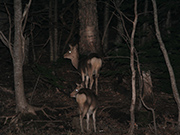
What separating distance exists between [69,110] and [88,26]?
509 cm

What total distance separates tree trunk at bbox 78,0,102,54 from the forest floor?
4.84 ft

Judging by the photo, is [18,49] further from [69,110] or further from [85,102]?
[69,110]

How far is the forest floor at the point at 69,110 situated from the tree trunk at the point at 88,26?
1.48 metres

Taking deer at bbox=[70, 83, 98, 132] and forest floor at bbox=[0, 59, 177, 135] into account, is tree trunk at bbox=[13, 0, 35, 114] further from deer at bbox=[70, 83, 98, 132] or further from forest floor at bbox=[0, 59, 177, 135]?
deer at bbox=[70, 83, 98, 132]

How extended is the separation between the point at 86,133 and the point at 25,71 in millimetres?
6907

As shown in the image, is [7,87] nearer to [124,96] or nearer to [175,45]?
[124,96]

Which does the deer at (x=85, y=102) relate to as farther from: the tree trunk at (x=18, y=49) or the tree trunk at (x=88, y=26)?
the tree trunk at (x=88, y=26)

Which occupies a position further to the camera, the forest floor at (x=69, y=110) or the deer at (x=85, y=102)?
the forest floor at (x=69, y=110)

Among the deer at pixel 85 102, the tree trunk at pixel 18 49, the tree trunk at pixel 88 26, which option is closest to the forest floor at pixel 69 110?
the deer at pixel 85 102

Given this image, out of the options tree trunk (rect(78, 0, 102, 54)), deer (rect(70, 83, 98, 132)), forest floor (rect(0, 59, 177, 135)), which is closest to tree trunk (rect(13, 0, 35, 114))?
forest floor (rect(0, 59, 177, 135))

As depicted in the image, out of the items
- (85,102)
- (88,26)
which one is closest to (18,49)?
(85,102)

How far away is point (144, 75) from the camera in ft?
36.3

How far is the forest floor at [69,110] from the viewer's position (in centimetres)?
800

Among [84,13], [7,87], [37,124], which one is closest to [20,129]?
[37,124]
